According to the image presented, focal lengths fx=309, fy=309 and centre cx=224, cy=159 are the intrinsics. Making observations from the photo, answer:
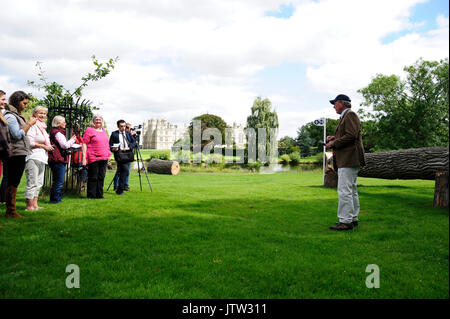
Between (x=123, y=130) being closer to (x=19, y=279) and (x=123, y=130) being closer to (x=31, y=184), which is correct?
(x=31, y=184)

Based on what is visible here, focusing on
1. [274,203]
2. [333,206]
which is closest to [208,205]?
[274,203]

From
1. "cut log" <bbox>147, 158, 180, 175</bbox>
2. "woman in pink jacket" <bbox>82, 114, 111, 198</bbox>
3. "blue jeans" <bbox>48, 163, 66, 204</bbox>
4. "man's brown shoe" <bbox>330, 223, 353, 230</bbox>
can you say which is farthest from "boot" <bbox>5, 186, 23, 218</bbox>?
"cut log" <bbox>147, 158, 180, 175</bbox>

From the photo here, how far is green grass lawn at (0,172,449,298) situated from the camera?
316cm

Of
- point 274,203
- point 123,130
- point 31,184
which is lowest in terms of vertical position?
point 274,203

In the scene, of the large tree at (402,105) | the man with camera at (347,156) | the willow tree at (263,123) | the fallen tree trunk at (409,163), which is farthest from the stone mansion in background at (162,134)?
the man with camera at (347,156)


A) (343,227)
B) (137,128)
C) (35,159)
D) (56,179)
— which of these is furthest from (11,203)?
(343,227)

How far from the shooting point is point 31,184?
6.70 meters

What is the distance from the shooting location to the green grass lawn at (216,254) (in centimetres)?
316

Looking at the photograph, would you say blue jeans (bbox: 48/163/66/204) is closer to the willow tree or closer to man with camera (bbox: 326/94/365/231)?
man with camera (bbox: 326/94/365/231)

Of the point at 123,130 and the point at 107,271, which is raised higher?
the point at 123,130

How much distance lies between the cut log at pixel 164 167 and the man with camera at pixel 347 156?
1999 centimetres
